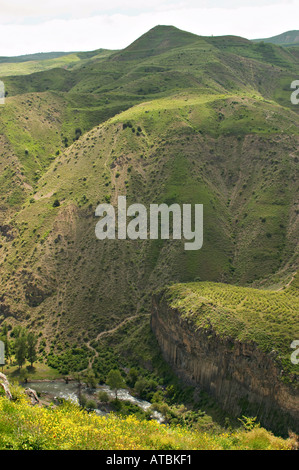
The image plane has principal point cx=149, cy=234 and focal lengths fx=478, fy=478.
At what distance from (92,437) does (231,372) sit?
37.3 metres

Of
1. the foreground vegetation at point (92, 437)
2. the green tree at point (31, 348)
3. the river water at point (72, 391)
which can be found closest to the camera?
the foreground vegetation at point (92, 437)

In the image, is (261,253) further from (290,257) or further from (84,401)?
(84,401)

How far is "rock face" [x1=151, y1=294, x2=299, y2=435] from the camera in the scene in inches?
2763

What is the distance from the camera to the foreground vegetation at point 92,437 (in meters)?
45.5

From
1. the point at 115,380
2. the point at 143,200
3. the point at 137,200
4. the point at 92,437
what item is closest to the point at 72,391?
the point at 115,380

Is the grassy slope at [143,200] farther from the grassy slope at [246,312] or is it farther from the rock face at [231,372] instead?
the rock face at [231,372]

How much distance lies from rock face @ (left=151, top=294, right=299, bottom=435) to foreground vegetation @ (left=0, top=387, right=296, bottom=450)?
1773 centimetres

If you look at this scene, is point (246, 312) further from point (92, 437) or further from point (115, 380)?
point (92, 437)

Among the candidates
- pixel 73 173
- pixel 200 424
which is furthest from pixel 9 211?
pixel 200 424

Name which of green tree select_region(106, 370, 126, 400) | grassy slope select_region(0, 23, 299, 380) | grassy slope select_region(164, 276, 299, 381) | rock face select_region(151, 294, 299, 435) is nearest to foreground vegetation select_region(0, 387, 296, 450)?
rock face select_region(151, 294, 299, 435)

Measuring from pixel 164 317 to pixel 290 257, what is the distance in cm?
3464

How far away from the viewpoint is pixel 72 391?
93.8 metres

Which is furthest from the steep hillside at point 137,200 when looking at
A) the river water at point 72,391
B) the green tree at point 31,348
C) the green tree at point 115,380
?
the river water at point 72,391

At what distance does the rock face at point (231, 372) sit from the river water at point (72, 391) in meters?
9.82
